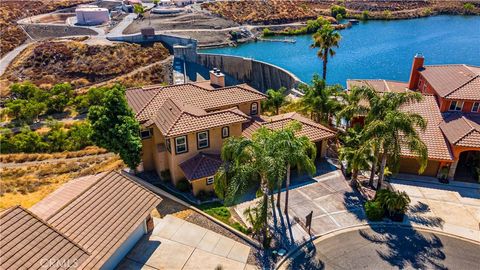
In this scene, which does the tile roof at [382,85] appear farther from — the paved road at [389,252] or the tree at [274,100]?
the paved road at [389,252]

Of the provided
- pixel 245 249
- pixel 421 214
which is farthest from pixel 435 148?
pixel 245 249

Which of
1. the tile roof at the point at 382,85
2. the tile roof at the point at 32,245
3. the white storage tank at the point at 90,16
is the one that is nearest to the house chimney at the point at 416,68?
the tile roof at the point at 382,85

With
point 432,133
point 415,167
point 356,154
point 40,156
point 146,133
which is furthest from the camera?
point 40,156

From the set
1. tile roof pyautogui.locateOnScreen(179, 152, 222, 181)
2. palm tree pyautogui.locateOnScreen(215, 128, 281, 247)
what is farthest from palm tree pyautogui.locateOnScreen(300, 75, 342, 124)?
palm tree pyautogui.locateOnScreen(215, 128, 281, 247)

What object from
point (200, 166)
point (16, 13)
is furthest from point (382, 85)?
point (16, 13)

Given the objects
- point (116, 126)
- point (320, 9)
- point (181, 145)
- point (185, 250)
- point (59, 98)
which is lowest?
point (59, 98)

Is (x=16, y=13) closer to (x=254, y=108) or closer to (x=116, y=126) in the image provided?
(x=116, y=126)

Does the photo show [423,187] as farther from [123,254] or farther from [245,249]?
[123,254]
